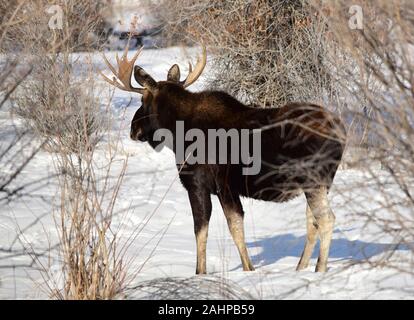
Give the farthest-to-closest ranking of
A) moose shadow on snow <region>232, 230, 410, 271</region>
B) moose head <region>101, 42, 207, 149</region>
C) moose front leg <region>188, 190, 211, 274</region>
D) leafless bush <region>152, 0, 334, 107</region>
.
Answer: leafless bush <region>152, 0, 334, 107</region>
moose head <region>101, 42, 207, 149</region>
moose shadow on snow <region>232, 230, 410, 271</region>
moose front leg <region>188, 190, 211, 274</region>

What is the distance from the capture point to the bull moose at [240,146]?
741cm

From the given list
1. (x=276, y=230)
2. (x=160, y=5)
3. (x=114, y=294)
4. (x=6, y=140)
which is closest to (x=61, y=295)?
(x=114, y=294)

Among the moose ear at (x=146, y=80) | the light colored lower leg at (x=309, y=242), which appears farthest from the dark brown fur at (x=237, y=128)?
the light colored lower leg at (x=309, y=242)

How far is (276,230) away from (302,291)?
4078mm

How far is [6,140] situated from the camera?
13297 mm

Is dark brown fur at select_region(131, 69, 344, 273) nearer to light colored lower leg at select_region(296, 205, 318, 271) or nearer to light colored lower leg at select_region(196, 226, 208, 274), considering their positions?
light colored lower leg at select_region(196, 226, 208, 274)

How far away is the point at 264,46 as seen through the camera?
13586 mm

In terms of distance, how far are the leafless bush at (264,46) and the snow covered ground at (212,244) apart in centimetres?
151

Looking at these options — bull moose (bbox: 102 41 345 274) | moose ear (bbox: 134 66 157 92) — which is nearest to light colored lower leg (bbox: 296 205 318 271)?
bull moose (bbox: 102 41 345 274)

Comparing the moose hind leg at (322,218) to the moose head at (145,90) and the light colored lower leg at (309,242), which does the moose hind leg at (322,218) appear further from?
the moose head at (145,90)

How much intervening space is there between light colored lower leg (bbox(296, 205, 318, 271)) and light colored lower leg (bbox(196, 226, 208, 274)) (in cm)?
92

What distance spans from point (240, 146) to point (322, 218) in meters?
1.05

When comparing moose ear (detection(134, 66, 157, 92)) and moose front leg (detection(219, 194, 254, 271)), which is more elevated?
moose ear (detection(134, 66, 157, 92))

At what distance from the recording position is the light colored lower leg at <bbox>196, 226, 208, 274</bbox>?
7926 mm
